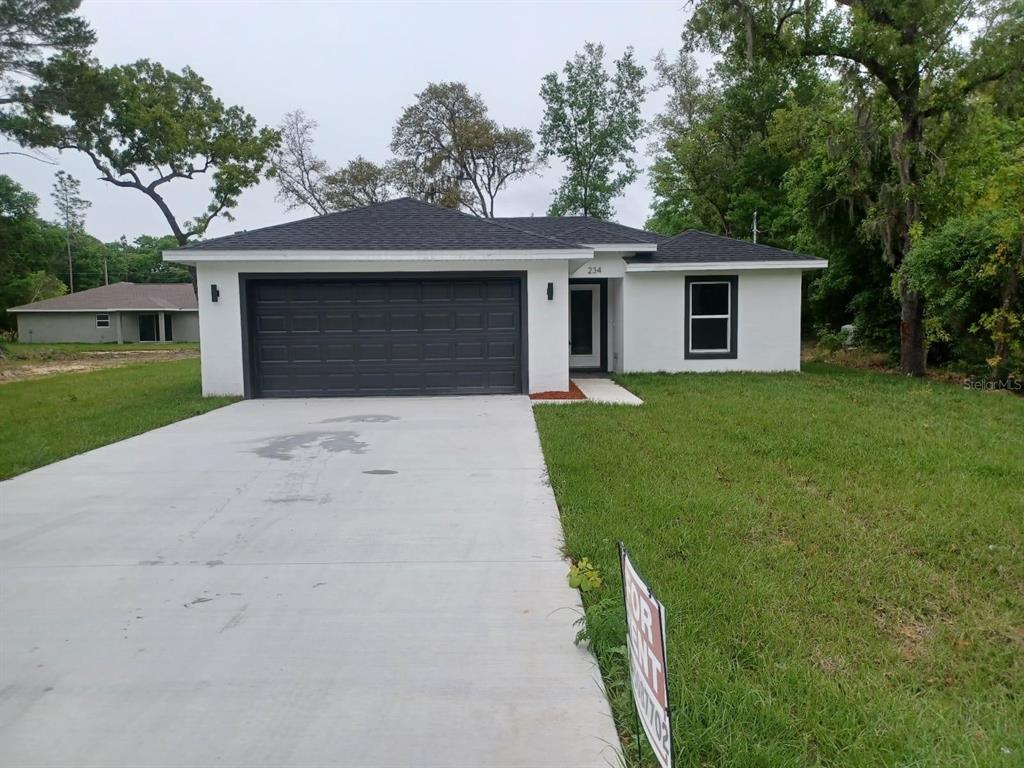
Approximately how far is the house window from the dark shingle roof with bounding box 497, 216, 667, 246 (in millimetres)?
1365

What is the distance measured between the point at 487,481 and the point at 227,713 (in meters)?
3.53

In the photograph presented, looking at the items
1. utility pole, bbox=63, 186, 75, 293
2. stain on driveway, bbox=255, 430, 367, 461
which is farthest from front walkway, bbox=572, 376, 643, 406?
utility pole, bbox=63, 186, 75, 293

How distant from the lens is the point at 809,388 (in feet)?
37.7

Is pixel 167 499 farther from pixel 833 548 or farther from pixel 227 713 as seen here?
pixel 833 548

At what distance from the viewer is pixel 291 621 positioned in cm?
345

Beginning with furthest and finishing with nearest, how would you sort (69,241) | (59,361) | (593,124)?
(69,241), (593,124), (59,361)

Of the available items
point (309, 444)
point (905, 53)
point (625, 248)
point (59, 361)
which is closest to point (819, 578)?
point (309, 444)

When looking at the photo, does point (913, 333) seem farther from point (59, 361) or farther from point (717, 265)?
point (59, 361)

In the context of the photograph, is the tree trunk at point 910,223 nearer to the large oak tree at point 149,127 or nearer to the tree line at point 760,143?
the tree line at point 760,143

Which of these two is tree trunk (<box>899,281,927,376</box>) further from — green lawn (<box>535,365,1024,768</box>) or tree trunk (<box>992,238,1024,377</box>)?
green lawn (<box>535,365,1024,768</box>)

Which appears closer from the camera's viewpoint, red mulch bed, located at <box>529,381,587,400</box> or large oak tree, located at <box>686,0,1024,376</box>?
red mulch bed, located at <box>529,381,587,400</box>

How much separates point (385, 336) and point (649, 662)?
10.00 m

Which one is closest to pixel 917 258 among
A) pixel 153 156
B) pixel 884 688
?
pixel 884 688

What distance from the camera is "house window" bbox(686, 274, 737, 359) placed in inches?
556
